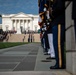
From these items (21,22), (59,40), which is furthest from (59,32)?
(21,22)

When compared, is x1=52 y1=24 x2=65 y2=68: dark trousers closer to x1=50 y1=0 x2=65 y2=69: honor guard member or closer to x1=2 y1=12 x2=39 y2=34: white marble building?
x1=50 y1=0 x2=65 y2=69: honor guard member

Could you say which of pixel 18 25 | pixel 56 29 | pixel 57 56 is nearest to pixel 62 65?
pixel 57 56

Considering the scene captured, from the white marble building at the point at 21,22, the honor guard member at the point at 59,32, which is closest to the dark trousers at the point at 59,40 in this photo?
the honor guard member at the point at 59,32

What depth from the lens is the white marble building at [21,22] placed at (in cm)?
15312

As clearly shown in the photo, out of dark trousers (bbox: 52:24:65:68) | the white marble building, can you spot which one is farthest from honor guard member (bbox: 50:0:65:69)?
the white marble building

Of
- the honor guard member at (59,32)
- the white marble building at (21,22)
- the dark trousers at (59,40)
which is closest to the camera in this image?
the honor guard member at (59,32)

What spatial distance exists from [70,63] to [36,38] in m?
97.0

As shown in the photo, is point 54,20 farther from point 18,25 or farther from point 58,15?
point 18,25

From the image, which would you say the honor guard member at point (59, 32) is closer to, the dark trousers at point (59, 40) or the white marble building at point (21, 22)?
the dark trousers at point (59, 40)

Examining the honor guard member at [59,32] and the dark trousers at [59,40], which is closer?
the honor guard member at [59,32]

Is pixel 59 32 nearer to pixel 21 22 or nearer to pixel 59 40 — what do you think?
pixel 59 40

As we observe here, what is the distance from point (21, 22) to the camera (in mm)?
154125

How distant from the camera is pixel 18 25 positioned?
153 metres

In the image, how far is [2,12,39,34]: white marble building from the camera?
15312 centimetres
